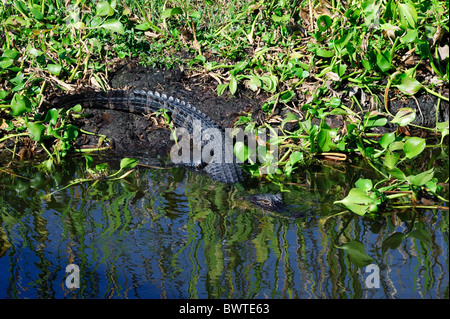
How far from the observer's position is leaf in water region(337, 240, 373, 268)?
2.87 metres

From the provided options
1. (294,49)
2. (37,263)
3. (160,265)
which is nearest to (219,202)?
(160,265)

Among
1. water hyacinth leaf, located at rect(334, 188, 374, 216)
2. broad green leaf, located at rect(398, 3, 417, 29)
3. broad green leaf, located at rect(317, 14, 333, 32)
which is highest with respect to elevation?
broad green leaf, located at rect(317, 14, 333, 32)

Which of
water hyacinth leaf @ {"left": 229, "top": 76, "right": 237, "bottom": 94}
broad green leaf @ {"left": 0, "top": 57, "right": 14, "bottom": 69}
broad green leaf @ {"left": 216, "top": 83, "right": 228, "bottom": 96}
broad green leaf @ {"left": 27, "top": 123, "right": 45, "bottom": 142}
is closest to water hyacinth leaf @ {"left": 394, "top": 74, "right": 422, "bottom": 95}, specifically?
water hyacinth leaf @ {"left": 229, "top": 76, "right": 237, "bottom": 94}

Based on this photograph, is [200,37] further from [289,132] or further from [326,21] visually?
[289,132]

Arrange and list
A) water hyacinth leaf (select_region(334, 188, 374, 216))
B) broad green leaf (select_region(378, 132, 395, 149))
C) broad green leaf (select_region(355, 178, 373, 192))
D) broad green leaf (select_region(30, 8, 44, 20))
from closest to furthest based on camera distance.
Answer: water hyacinth leaf (select_region(334, 188, 374, 216)) → broad green leaf (select_region(355, 178, 373, 192)) → broad green leaf (select_region(378, 132, 395, 149)) → broad green leaf (select_region(30, 8, 44, 20))

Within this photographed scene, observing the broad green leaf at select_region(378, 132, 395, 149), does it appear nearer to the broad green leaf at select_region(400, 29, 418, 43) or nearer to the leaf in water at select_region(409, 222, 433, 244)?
the leaf in water at select_region(409, 222, 433, 244)

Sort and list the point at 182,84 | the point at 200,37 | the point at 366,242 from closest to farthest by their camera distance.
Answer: the point at 366,242, the point at 182,84, the point at 200,37

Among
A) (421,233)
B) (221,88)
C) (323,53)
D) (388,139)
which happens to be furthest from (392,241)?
(221,88)

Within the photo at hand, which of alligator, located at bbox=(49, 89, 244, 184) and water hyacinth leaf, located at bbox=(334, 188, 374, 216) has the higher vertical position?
alligator, located at bbox=(49, 89, 244, 184)

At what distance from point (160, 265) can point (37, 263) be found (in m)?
0.70

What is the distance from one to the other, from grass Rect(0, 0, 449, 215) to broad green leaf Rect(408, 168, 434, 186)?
0.52 m

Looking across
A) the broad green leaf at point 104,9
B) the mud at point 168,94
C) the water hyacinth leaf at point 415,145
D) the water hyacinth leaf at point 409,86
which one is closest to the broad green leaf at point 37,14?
the broad green leaf at point 104,9

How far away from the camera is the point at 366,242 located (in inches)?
121

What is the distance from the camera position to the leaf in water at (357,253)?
287 centimetres
